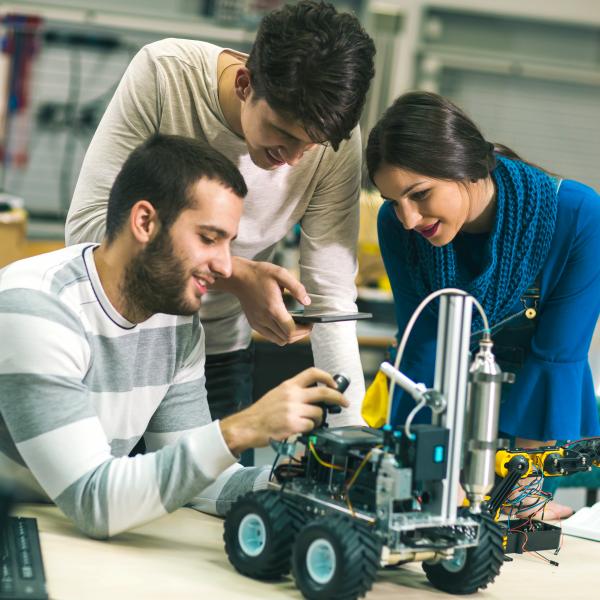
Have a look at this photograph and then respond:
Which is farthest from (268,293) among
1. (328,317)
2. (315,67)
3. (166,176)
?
(315,67)

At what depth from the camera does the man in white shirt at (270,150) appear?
157 cm

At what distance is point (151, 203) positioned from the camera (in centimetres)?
152

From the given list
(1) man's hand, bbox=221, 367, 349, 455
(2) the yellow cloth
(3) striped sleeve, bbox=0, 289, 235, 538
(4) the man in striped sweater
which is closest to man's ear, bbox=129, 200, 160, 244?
(4) the man in striped sweater

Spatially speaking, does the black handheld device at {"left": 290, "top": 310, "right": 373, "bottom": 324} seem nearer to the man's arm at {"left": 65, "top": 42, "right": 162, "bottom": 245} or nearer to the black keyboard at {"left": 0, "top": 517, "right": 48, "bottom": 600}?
the man's arm at {"left": 65, "top": 42, "right": 162, "bottom": 245}

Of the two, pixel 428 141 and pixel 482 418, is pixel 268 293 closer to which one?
pixel 428 141

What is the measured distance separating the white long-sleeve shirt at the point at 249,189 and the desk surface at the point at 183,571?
1.35ft

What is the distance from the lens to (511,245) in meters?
1.85

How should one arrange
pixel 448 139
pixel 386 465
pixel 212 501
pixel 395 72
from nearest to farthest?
pixel 386 465 → pixel 212 501 → pixel 448 139 → pixel 395 72

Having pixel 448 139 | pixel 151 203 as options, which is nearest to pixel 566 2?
pixel 448 139

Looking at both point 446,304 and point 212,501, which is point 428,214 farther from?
point 212,501

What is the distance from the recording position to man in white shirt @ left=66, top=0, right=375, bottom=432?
157 centimetres

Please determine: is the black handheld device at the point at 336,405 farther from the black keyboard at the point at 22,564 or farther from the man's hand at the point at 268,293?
the black keyboard at the point at 22,564

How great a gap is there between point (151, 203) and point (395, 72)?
5319 millimetres

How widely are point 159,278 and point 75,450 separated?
0.99 feet
